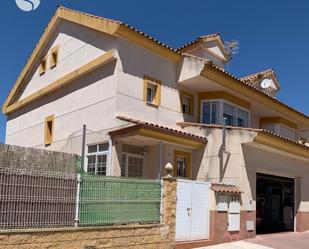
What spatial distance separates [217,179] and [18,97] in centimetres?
1453

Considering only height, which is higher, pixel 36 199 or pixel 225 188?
pixel 225 188

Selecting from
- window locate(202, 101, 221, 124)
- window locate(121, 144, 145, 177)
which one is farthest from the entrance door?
window locate(202, 101, 221, 124)

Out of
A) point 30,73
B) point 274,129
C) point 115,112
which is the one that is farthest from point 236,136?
point 30,73

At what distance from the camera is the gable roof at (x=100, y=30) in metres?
18.1

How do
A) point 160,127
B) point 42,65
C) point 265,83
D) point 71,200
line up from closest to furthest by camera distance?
point 71,200 → point 160,127 → point 42,65 → point 265,83

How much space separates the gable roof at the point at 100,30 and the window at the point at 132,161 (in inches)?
179

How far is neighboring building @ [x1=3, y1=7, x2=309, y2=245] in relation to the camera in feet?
58.3

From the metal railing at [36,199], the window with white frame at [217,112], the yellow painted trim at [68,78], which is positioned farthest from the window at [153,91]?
the metal railing at [36,199]

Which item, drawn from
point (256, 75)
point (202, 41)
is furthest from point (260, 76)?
point (202, 41)

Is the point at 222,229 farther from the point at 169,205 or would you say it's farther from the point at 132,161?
the point at 132,161

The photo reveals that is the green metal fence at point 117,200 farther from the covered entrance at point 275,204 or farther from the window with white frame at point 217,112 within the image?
the covered entrance at point 275,204

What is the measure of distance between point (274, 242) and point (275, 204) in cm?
767

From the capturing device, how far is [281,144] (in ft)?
64.8

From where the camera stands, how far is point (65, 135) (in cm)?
2084
